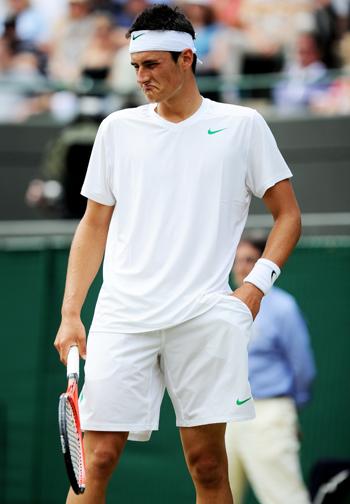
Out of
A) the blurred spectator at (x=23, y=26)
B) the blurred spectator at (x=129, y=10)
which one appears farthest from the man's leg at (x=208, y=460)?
the blurred spectator at (x=23, y=26)

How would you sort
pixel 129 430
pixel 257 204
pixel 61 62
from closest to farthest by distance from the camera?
pixel 129 430 < pixel 257 204 < pixel 61 62

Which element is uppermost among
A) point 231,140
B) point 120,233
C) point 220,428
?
point 231,140

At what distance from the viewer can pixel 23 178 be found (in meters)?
12.3

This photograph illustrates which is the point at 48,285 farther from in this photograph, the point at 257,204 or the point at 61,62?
the point at 61,62

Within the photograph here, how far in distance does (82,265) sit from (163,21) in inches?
42.9

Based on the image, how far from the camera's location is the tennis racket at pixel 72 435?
479 centimetres

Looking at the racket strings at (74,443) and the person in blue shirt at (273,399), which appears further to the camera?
the person in blue shirt at (273,399)

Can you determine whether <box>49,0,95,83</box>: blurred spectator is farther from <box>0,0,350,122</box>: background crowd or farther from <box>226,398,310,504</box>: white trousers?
<box>226,398,310,504</box>: white trousers

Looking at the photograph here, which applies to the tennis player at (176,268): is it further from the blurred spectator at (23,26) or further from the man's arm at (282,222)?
the blurred spectator at (23,26)

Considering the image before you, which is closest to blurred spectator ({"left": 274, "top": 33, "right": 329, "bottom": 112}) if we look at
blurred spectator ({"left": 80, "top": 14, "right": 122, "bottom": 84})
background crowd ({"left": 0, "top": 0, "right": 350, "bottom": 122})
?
background crowd ({"left": 0, "top": 0, "right": 350, "bottom": 122})

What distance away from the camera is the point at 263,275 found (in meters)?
5.32

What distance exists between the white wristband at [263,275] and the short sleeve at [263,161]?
30cm

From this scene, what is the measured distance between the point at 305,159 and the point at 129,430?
6767 millimetres

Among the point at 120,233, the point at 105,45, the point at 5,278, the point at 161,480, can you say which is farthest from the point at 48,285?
the point at 120,233
